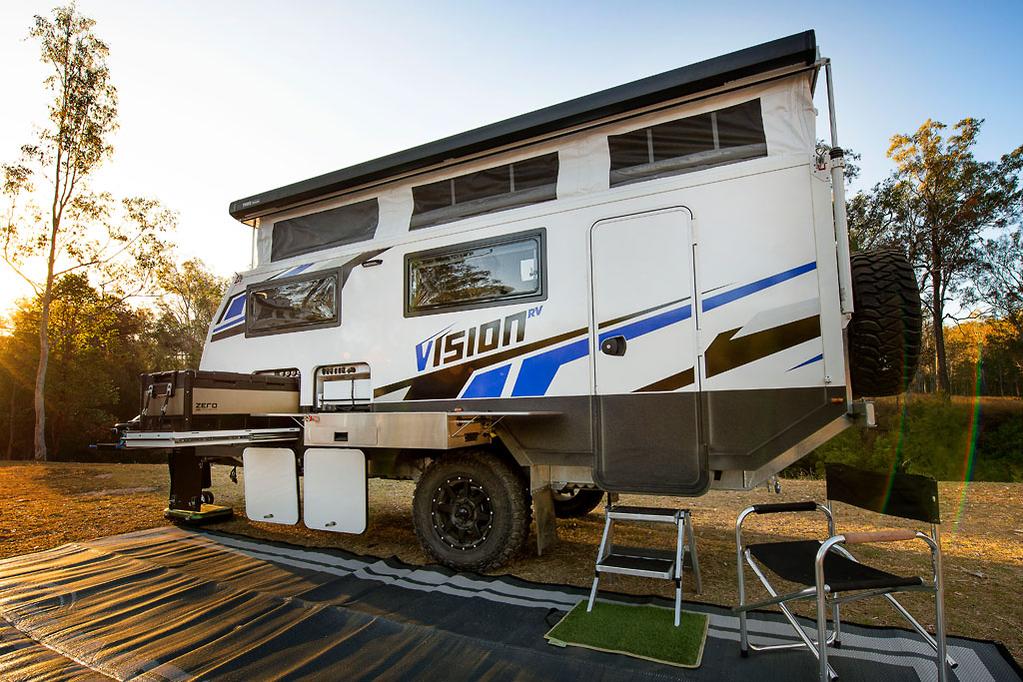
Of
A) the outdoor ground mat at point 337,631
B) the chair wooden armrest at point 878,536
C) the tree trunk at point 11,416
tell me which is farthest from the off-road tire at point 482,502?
the tree trunk at point 11,416

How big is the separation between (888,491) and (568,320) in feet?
6.18

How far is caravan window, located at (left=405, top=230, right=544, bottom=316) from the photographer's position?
3756 mm

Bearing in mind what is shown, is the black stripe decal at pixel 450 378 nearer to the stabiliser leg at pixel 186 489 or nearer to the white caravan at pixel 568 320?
the white caravan at pixel 568 320

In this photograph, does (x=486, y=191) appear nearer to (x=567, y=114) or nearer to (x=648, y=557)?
(x=567, y=114)

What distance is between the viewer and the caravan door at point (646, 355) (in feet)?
10.6

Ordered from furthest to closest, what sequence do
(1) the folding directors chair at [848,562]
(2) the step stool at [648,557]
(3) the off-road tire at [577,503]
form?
(3) the off-road tire at [577,503]
(2) the step stool at [648,557]
(1) the folding directors chair at [848,562]

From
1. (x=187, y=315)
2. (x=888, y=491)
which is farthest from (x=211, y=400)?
(x=187, y=315)

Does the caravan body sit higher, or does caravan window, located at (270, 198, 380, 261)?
caravan window, located at (270, 198, 380, 261)

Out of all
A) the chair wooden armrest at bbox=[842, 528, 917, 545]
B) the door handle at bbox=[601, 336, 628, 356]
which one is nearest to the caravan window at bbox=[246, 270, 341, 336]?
the door handle at bbox=[601, 336, 628, 356]

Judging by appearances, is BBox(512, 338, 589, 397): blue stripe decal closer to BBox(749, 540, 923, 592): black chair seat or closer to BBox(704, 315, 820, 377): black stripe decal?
BBox(704, 315, 820, 377): black stripe decal

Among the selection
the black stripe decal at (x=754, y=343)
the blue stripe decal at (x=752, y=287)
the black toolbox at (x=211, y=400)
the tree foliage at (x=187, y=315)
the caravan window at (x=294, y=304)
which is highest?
the tree foliage at (x=187, y=315)

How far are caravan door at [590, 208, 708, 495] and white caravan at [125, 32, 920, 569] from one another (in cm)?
1

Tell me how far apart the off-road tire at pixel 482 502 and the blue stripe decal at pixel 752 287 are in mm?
1643

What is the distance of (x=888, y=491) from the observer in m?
2.33
